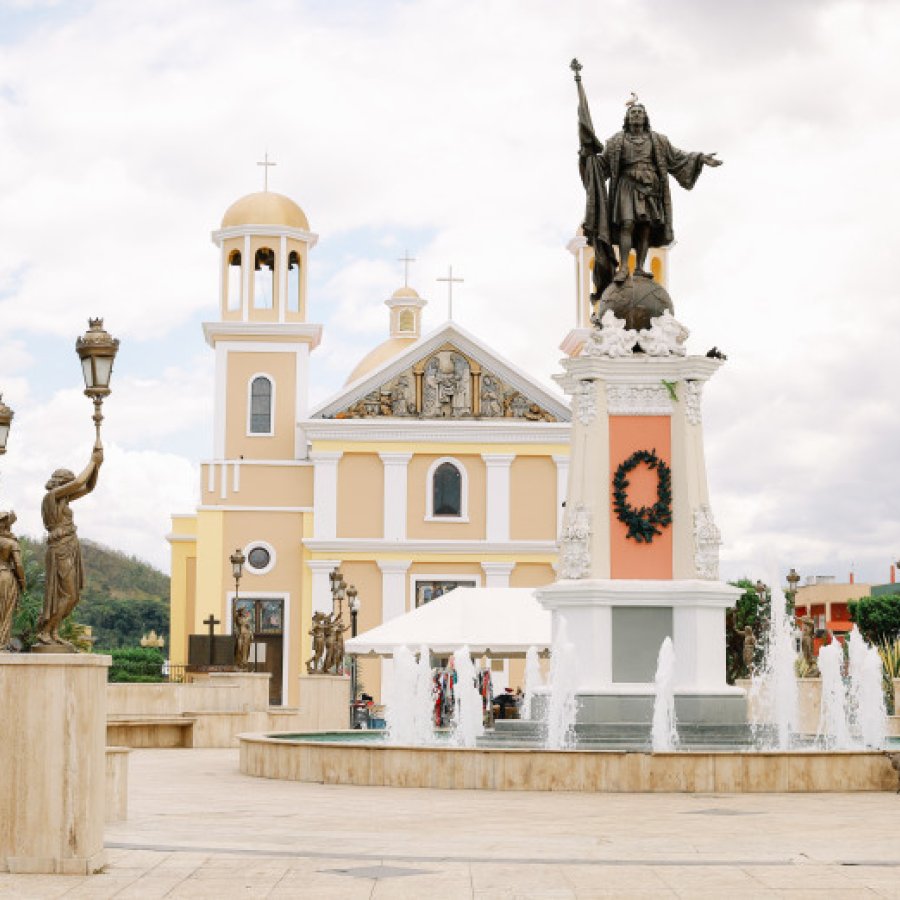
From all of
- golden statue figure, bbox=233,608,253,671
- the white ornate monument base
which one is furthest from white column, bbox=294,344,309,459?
the white ornate monument base

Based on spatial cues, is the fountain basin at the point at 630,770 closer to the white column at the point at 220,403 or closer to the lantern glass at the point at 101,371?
the lantern glass at the point at 101,371

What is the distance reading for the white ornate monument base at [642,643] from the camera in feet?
66.6

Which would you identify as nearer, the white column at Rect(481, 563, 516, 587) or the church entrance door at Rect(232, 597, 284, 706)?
the church entrance door at Rect(232, 597, 284, 706)

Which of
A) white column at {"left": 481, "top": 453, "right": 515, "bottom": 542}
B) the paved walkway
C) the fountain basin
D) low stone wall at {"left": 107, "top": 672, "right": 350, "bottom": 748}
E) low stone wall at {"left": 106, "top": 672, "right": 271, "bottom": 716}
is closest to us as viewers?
the paved walkway

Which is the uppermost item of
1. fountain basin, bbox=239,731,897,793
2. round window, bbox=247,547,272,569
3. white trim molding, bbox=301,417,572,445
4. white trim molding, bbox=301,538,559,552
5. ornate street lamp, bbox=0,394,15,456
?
white trim molding, bbox=301,417,572,445

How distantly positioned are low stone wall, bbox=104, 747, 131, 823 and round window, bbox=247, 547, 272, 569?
41.9 meters

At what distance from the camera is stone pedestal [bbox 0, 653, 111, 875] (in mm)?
10516

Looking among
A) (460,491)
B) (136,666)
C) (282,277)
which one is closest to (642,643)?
(136,666)

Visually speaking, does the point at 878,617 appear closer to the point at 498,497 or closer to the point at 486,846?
the point at 498,497

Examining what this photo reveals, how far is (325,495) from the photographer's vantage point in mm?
55469

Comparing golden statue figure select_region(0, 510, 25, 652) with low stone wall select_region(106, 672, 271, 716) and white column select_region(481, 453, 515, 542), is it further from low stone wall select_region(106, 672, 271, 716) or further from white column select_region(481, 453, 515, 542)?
white column select_region(481, 453, 515, 542)

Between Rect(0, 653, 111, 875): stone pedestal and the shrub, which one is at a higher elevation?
the shrub

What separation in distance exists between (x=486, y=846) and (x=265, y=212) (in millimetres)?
47298

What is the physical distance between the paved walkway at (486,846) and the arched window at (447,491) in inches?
1526
